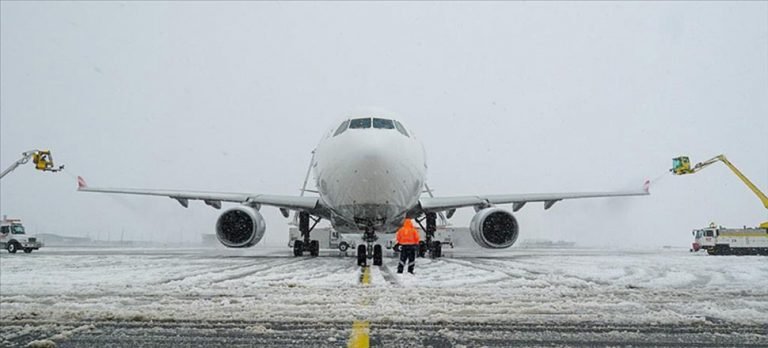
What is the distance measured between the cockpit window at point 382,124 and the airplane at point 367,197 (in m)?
0.02

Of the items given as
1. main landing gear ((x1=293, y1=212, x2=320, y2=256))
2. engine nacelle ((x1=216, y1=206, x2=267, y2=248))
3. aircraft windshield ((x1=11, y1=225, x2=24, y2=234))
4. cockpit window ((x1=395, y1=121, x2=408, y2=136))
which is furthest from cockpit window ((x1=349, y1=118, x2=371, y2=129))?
aircraft windshield ((x1=11, y1=225, x2=24, y2=234))

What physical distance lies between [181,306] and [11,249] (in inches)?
940

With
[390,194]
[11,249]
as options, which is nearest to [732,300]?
[390,194]

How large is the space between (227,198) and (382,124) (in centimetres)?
734

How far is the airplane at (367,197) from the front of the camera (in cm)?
1036

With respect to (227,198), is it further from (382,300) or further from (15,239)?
(15,239)

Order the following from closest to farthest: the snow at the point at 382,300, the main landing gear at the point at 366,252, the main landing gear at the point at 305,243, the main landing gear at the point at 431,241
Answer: the snow at the point at 382,300 < the main landing gear at the point at 366,252 < the main landing gear at the point at 431,241 < the main landing gear at the point at 305,243

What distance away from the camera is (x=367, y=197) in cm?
1068

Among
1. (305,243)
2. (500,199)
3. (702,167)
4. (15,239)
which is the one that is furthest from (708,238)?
(15,239)

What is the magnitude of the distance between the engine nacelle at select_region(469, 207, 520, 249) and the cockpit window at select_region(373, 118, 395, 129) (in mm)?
4352

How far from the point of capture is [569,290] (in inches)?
243

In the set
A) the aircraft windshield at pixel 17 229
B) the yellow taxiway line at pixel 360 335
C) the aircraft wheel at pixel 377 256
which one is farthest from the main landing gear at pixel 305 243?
the aircraft windshield at pixel 17 229

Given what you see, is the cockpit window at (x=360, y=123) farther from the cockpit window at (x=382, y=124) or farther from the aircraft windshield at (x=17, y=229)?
the aircraft windshield at (x=17, y=229)

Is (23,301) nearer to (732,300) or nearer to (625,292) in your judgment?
(625,292)
